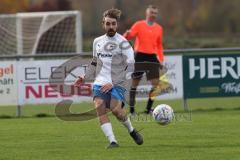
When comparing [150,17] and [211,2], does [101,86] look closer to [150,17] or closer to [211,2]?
[150,17]

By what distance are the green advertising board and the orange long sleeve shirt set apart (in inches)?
56.0

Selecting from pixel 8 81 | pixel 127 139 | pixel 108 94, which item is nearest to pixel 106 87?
pixel 108 94

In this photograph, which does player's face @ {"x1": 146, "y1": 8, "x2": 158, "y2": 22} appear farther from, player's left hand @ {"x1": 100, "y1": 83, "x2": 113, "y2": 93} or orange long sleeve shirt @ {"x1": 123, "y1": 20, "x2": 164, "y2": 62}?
player's left hand @ {"x1": 100, "y1": 83, "x2": 113, "y2": 93}

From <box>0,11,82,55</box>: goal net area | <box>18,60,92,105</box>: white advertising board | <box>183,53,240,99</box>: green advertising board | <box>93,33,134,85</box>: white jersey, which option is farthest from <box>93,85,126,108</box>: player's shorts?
<box>0,11,82,55</box>: goal net area

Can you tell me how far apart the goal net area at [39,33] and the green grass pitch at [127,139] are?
14952mm

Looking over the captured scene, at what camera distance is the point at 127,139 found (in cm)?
1365

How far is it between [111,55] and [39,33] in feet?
71.6

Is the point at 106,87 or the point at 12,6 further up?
the point at 12,6

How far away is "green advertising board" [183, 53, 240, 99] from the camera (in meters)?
19.7

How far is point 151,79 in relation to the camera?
62.4 feet

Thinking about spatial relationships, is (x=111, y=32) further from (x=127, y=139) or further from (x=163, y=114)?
(x=127, y=139)

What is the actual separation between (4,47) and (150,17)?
1616 cm

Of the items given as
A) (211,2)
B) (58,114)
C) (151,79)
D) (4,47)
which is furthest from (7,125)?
(211,2)

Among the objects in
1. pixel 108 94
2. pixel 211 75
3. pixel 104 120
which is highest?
pixel 211 75
